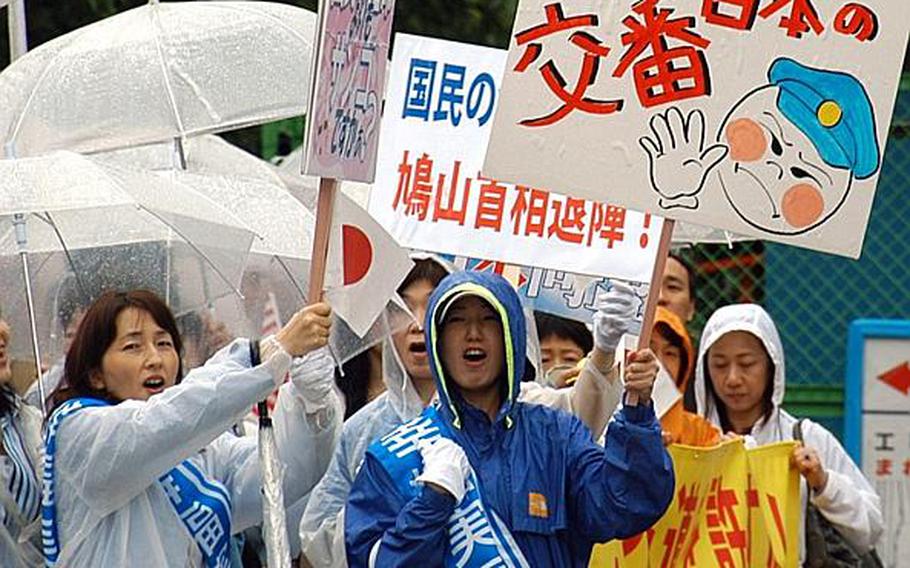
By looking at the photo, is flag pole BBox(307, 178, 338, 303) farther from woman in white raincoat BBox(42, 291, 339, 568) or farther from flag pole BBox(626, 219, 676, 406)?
flag pole BBox(626, 219, 676, 406)

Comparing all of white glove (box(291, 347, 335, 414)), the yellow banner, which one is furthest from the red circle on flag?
the yellow banner

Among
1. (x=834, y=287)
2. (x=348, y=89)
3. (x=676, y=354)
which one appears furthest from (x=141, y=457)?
(x=834, y=287)

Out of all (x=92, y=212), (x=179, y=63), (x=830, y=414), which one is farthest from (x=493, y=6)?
(x=92, y=212)

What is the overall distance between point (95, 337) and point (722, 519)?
1.86m

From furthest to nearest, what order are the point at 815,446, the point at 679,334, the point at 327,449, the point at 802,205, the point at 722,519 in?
the point at 679,334
the point at 815,446
the point at 722,519
the point at 327,449
the point at 802,205

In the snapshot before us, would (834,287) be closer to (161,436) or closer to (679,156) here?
(679,156)

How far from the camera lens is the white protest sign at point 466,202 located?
7.41 metres

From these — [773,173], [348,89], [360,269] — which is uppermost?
[348,89]

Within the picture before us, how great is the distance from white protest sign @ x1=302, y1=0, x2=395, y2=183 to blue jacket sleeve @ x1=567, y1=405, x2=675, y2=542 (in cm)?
88

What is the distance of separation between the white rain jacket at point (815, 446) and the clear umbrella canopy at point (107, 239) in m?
1.58

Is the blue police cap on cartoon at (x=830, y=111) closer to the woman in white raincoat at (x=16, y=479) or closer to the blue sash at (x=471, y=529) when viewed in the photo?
the blue sash at (x=471, y=529)

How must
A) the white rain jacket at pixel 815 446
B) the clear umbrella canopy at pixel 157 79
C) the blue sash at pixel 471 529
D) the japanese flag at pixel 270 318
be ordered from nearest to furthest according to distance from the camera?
the blue sash at pixel 471 529 → the white rain jacket at pixel 815 446 → the japanese flag at pixel 270 318 → the clear umbrella canopy at pixel 157 79

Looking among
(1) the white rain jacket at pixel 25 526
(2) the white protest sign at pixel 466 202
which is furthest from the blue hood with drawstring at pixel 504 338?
(2) the white protest sign at pixel 466 202

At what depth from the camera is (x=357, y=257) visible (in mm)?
6246
